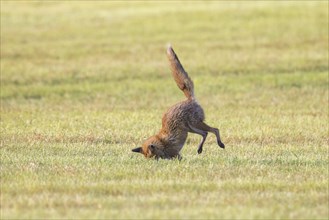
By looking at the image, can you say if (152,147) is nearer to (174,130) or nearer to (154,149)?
(154,149)

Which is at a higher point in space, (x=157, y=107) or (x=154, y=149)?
(x=154, y=149)

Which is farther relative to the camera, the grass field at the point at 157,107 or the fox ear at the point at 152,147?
the fox ear at the point at 152,147

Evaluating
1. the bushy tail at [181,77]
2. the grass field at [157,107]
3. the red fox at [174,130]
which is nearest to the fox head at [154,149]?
the red fox at [174,130]

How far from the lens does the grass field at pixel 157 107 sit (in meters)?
9.73

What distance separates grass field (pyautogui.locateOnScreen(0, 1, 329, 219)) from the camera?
9.73 m

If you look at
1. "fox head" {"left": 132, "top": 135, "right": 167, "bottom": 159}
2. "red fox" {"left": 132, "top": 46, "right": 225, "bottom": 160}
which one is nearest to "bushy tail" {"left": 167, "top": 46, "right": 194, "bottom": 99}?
"red fox" {"left": 132, "top": 46, "right": 225, "bottom": 160}

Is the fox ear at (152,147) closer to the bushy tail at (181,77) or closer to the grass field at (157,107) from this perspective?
the grass field at (157,107)

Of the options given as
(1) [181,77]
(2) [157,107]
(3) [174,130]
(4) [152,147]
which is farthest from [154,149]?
(2) [157,107]

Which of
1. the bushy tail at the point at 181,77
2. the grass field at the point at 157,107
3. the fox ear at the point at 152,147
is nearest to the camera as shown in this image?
the grass field at the point at 157,107

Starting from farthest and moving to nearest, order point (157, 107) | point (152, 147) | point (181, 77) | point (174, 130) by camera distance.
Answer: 1. point (157, 107)
2. point (181, 77)
3. point (174, 130)
4. point (152, 147)

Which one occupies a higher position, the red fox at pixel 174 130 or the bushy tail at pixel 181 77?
the bushy tail at pixel 181 77

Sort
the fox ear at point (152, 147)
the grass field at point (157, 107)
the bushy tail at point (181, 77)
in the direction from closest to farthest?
the grass field at point (157, 107) → the fox ear at point (152, 147) → the bushy tail at point (181, 77)

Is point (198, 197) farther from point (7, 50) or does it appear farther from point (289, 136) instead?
point (7, 50)

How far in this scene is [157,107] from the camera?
2217 centimetres
